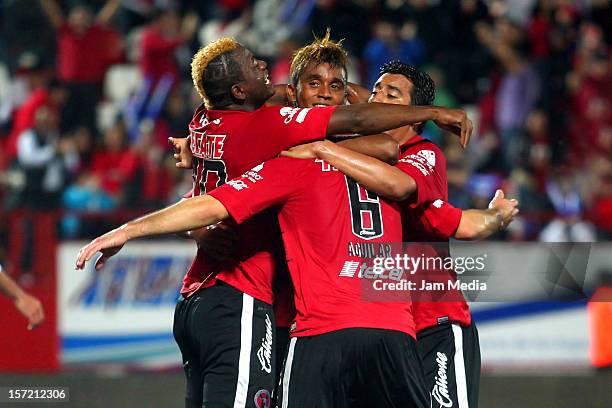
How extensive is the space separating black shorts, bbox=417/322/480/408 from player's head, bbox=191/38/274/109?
4.91 ft

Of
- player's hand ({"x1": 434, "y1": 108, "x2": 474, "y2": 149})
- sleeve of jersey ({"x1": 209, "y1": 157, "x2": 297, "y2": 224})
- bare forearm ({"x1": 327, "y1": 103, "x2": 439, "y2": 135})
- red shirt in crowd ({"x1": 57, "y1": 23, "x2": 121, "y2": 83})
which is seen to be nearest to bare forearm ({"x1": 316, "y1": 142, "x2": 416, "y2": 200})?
bare forearm ({"x1": 327, "y1": 103, "x2": 439, "y2": 135})

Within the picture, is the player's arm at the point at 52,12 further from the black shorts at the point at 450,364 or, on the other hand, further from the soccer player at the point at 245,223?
the black shorts at the point at 450,364

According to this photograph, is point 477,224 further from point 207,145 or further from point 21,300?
point 21,300

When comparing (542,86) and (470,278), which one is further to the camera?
(542,86)

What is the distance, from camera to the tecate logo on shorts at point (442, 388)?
17.3 ft

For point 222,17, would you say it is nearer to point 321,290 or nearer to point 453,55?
point 453,55

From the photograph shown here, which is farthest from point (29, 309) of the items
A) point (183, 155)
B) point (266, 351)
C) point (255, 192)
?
point (255, 192)

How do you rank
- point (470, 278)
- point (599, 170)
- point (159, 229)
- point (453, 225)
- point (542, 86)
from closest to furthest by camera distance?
point (159, 229) < point (453, 225) < point (470, 278) < point (599, 170) < point (542, 86)

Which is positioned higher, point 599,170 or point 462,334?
point 599,170

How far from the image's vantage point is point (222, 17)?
46.6 feet

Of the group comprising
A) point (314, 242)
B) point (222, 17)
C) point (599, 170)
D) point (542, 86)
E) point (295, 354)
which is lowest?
point (295, 354)

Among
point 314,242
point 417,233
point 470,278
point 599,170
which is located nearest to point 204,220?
point 314,242

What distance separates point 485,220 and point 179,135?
8424mm

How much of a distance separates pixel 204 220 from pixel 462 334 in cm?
150
